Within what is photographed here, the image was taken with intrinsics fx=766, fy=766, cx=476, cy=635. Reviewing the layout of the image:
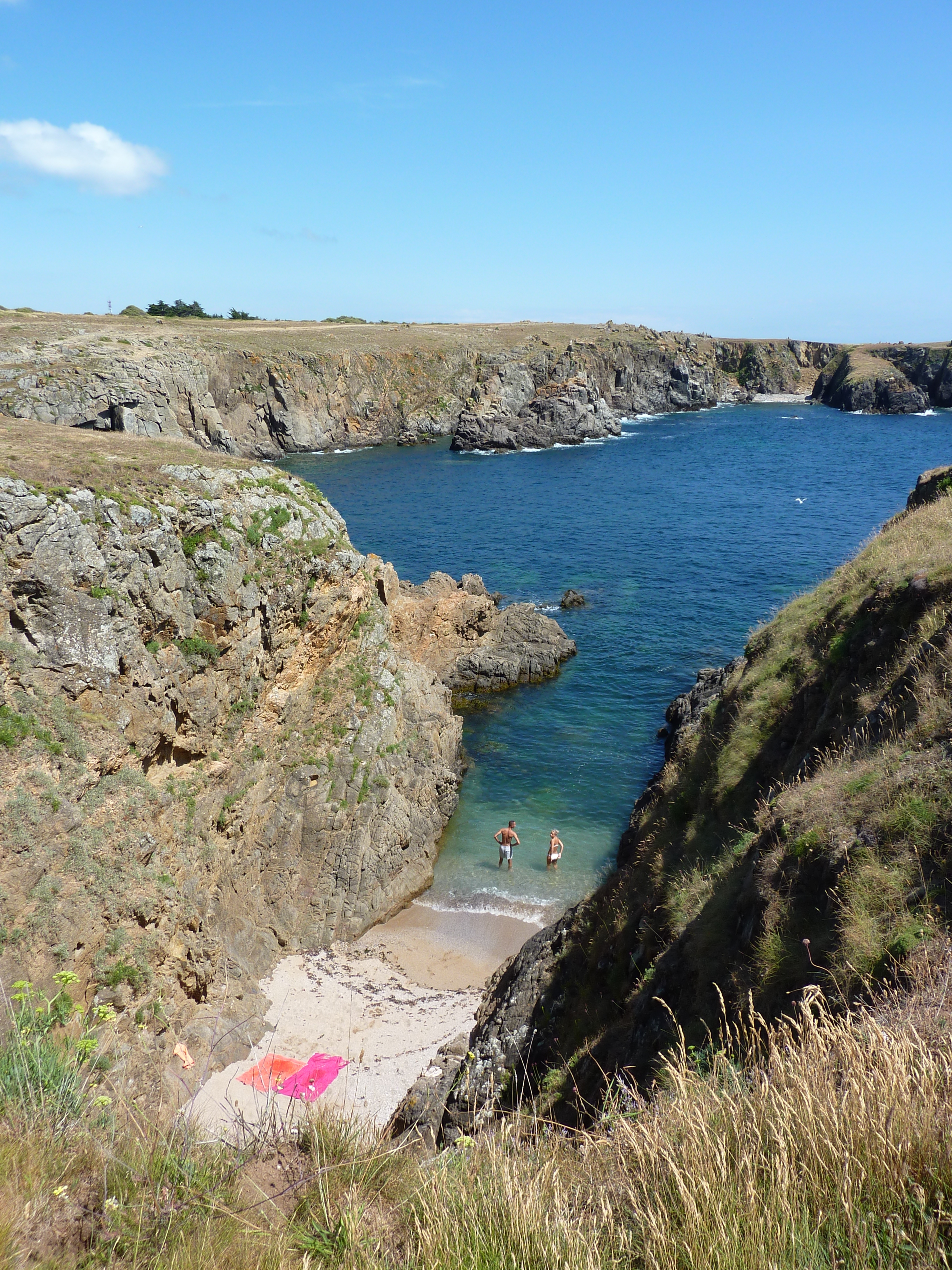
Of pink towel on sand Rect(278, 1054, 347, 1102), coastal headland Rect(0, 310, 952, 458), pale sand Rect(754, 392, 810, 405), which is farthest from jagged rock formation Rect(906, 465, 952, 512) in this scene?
pale sand Rect(754, 392, 810, 405)

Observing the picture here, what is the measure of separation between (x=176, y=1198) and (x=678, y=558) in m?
54.1

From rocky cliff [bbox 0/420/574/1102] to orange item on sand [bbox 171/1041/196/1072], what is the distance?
0.31 meters

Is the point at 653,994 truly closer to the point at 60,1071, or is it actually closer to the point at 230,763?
the point at 60,1071

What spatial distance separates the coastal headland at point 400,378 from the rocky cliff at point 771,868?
61729 millimetres

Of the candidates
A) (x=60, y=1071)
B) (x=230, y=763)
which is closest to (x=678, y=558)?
(x=230, y=763)

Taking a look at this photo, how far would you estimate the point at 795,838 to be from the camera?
952 cm

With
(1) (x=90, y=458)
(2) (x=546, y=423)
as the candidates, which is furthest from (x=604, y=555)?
(2) (x=546, y=423)

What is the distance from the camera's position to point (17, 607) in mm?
15930

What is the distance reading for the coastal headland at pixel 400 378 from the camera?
7138 centimetres

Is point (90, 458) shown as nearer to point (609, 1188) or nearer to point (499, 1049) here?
point (499, 1049)

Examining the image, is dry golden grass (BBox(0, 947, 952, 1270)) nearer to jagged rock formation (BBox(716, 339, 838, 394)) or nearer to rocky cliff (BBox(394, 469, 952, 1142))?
rocky cliff (BBox(394, 469, 952, 1142))

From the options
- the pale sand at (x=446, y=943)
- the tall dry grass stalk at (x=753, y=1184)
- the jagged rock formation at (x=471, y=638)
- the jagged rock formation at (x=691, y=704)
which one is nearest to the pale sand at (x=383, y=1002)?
the pale sand at (x=446, y=943)

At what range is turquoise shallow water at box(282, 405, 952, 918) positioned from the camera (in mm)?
26406

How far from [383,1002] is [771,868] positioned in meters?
11.7
